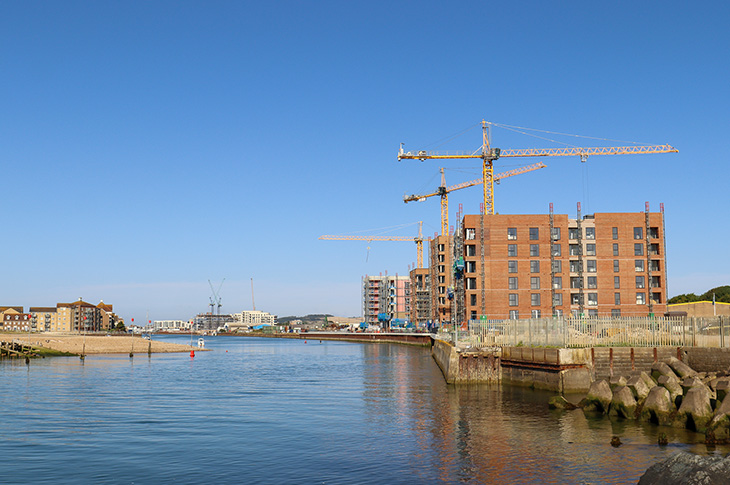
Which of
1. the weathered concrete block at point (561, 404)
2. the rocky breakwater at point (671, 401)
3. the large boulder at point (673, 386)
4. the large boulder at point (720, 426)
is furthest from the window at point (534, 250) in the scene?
the large boulder at point (720, 426)

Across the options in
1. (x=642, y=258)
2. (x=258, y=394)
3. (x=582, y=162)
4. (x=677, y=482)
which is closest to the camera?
(x=677, y=482)

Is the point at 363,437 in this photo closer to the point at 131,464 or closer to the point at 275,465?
the point at 275,465

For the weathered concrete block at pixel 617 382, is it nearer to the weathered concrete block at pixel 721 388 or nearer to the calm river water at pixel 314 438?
the calm river water at pixel 314 438

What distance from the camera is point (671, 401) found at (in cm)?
3378

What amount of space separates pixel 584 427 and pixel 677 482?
59.7 feet

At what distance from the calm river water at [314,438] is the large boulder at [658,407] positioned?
93 cm

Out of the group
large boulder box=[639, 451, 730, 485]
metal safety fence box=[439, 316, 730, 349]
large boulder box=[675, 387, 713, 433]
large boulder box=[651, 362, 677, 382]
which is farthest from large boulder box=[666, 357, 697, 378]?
large boulder box=[639, 451, 730, 485]

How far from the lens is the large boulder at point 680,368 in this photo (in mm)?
41125

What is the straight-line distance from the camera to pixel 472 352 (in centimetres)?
5597

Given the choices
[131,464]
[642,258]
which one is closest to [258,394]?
[131,464]

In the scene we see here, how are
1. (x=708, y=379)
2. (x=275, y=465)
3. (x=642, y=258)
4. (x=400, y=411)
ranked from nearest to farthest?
(x=275, y=465)
(x=708, y=379)
(x=400, y=411)
(x=642, y=258)

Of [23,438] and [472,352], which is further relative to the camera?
[472,352]

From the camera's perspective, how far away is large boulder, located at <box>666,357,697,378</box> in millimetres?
41125

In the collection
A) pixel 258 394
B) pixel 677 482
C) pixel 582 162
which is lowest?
pixel 258 394
